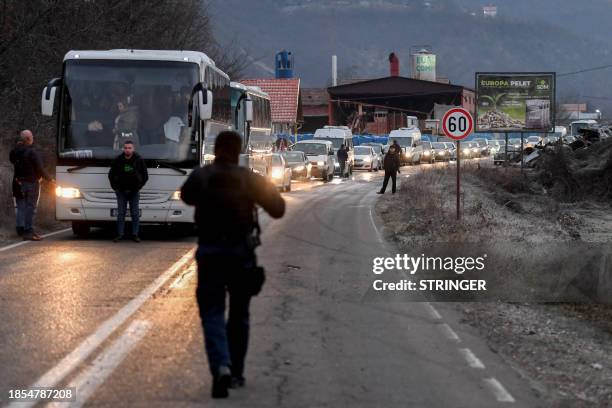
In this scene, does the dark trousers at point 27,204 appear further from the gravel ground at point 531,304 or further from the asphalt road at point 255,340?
the gravel ground at point 531,304

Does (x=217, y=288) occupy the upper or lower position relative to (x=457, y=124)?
lower

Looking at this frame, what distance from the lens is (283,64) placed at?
97500 millimetres

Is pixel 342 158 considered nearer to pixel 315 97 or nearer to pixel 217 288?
pixel 217 288

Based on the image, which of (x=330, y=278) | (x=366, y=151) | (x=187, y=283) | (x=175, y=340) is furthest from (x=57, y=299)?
(x=366, y=151)

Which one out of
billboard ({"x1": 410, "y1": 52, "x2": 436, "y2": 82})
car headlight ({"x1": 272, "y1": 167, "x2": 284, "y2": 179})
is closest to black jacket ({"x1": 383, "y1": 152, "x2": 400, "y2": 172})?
car headlight ({"x1": 272, "y1": 167, "x2": 284, "y2": 179})

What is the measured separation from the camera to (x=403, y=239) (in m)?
20.8

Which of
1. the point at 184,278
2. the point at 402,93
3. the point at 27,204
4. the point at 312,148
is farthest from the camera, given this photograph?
the point at 402,93

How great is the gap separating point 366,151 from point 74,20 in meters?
33.8

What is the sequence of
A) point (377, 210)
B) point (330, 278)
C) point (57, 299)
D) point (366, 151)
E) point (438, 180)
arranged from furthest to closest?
point (366, 151) → point (438, 180) → point (377, 210) → point (330, 278) → point (57, 299)

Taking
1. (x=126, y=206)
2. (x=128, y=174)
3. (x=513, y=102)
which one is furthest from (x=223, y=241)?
(x=513, y=102)

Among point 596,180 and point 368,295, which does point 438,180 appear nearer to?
point 596,180

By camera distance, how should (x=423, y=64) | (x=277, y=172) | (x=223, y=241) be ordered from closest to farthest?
(x=223, y=241), (x=277, y=172), (x=423, y=64)

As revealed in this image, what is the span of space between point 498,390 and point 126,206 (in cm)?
1215

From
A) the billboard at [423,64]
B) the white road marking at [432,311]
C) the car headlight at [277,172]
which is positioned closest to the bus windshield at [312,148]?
the car headlight at [277,172]
